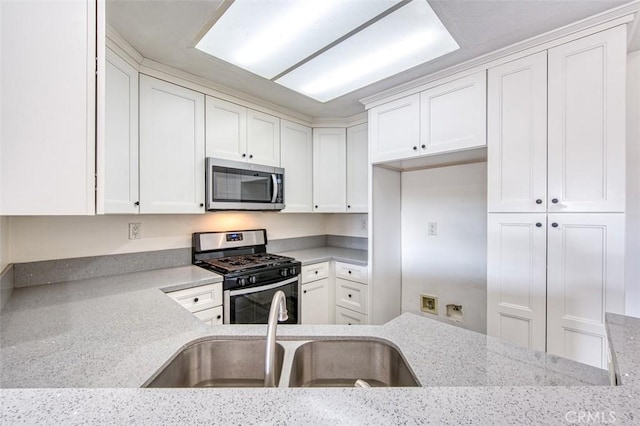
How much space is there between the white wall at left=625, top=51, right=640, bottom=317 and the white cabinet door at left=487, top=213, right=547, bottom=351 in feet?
1.79

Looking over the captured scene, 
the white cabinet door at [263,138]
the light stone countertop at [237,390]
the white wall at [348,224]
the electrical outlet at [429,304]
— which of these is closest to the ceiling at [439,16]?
the white cabinet door at [263,138]

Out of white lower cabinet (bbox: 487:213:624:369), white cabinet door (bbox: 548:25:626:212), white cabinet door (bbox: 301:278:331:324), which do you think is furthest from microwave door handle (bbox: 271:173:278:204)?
white cabinet door (bbox: 548:25:626:212)

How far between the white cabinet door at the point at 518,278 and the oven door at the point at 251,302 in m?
1.50

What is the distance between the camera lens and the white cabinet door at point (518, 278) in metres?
1.57

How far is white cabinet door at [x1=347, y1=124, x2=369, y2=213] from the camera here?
2.77 m

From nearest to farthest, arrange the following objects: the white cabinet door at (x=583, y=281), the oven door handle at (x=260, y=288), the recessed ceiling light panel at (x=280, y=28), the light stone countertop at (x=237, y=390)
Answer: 1. the light stone countertop at (x=237, y=390)
2. the recessed ceiling light panel at (x=280, y=28)
3. the white cabinet door at (x=583, y=281)
4. the oven door handle at (x=260, y=288)

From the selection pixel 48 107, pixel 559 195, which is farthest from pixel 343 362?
pixel 559 195

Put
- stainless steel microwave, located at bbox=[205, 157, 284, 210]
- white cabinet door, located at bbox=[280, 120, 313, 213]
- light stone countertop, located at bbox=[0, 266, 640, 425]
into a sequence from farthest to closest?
1. white cabinet door, located at bbox=[280, 120, 313, 213]
2. stainless steel microwave, located at bbox=[205, 157, 284, 210]
3. light stone countertop, located at bbox=[0, 266, 640, 425]

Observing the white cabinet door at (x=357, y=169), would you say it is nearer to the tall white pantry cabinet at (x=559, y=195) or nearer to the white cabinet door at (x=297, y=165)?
the white cabinet door at (x=297, y=165)

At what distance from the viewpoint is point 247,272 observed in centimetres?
198

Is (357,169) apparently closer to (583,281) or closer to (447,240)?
(447,240)

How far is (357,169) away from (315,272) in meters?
1.17

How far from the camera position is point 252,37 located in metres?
1.51

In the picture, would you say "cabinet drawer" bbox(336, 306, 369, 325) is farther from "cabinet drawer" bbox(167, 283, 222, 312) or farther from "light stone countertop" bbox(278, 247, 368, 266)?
"cabinet drawer" bbox(167, 283, 222, 312)
